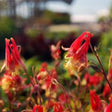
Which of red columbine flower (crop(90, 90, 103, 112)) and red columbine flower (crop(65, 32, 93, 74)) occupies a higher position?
red columbine flower (crop(65, 32, 93, 74))

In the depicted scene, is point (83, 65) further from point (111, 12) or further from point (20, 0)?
point (20, 0)

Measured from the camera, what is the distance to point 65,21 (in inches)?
1127

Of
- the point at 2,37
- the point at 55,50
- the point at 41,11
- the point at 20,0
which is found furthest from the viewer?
the point at 41,11

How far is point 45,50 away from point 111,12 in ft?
49.7

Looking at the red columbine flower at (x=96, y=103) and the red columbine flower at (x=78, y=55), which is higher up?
the red columbine flower at (x=78, y=55)

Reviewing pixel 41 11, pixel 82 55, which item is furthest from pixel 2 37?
pixel 41 11

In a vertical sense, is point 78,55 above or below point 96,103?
above

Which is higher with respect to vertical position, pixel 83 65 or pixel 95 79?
pixel 83 65

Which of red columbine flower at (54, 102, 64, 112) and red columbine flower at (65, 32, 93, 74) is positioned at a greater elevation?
red columbine flower at (65, 32, 93, 74)

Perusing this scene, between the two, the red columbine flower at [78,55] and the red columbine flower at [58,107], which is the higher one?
the red columbine flower at [78,55]

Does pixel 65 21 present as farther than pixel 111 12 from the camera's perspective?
Yes

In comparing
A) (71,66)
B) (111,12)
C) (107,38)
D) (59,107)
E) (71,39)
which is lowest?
(111,12)

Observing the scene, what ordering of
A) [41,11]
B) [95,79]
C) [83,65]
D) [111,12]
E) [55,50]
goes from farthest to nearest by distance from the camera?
1. [41,11]
2. [111,12]
3. [95,79]
4. [55,50]
5. [83,65]

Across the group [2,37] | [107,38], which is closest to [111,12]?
[2,37]
